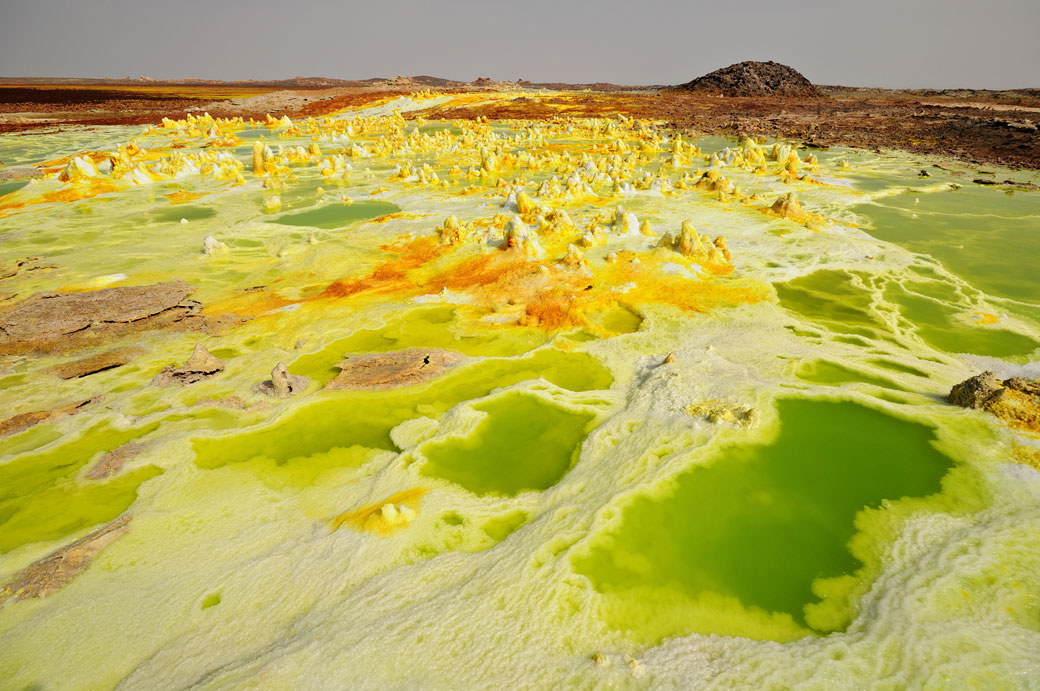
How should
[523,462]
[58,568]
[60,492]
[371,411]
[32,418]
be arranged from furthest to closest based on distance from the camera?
[371,411], [32,418], [523,462], [60,492], [58,568]

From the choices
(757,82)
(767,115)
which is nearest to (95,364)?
(767,115)

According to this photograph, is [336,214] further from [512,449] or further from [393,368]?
[512,449]

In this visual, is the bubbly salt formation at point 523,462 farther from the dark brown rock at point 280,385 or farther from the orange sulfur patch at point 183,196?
the orange sulfur patch at point 183,196

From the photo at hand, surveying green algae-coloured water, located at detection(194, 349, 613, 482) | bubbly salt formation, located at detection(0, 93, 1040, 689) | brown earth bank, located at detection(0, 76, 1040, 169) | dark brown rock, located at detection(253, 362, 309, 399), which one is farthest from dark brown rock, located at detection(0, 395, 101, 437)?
brown earth bank, located at detection(0, 76, 1040, 169)

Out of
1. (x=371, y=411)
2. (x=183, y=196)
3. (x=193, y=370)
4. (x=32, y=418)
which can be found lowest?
(x=32, y=418)

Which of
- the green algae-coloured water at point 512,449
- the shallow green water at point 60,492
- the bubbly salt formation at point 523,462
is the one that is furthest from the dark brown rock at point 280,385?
the green algae-coloured water at point 512,449

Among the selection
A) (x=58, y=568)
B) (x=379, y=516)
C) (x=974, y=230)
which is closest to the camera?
(x=58, y=568)
